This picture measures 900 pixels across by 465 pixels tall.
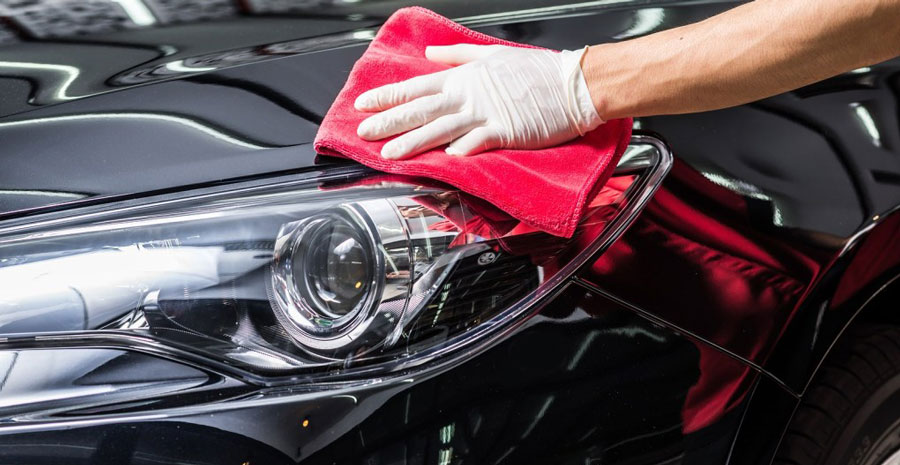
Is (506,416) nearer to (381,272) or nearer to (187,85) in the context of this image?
(381,272)

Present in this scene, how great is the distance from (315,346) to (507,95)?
483mm

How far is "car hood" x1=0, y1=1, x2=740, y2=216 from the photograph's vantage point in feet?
3.09

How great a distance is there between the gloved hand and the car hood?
0.05 metres

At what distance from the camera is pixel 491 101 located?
1.17 meters

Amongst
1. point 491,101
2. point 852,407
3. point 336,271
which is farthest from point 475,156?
point 852,407

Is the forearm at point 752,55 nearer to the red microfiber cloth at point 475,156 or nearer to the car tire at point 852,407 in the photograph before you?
the red microfiber cloth at point 475,156

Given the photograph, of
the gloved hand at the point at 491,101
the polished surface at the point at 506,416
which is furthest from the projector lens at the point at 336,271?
the gloved hand at the point at 491,101

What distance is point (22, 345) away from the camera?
84cm

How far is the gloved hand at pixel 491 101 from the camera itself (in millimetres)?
1095

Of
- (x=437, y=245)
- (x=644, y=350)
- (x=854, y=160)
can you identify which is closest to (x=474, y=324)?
(x=437, y=245)

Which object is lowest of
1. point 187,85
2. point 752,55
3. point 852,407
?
point 852,407

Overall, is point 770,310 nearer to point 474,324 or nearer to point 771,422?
point 771,422

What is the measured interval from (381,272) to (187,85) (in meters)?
0.37

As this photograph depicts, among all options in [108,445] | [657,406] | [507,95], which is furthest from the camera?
[507,95]
